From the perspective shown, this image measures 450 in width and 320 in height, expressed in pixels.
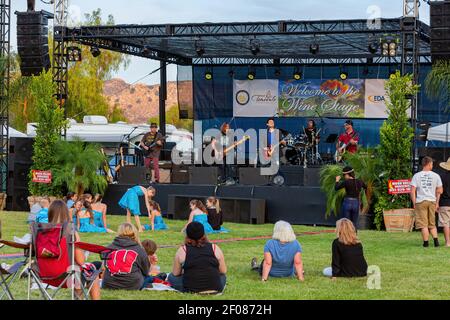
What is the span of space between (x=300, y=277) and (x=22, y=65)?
15877 millimetres

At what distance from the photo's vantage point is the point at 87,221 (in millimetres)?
21500

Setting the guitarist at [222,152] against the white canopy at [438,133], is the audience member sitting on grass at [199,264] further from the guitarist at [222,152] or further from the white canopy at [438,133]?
the white canopy at [438,133]

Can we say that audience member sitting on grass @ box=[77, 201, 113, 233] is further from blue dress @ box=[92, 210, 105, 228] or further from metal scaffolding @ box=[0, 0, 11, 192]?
metal scaffolding @ box=[0, 0, 11, 192]

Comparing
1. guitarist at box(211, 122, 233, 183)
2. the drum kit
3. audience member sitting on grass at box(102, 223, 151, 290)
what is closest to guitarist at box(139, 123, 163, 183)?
guitarist at box(211, 122, 233, 183)

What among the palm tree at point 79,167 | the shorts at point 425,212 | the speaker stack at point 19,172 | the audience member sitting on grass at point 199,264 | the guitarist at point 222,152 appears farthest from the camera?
the speaker stack at point 19,172

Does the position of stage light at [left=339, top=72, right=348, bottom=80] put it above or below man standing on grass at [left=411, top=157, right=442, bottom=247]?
above

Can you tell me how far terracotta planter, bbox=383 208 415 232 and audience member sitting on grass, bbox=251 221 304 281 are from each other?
9.55 m

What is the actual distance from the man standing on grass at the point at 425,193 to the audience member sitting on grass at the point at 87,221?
684 cm

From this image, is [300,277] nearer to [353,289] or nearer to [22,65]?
[353,289]

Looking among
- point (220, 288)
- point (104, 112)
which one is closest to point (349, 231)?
point (220, 288)

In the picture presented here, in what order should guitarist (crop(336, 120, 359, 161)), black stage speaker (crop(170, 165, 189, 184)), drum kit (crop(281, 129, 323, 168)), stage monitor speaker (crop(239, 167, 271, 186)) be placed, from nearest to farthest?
guitarist (crop(336, 120, 359, 161))
stage monitor speaker (crop(239, 167, 271, 186))
black stage speaker (crop(170, 165, 189, 184))
drum kit (crop(281, 129, 323, 168))

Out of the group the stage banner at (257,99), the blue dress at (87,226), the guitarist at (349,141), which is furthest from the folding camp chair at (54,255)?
the stage banner at (257,99)

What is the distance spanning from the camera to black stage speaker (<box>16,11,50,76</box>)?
27.0 meters

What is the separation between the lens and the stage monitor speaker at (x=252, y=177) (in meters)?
26.0
